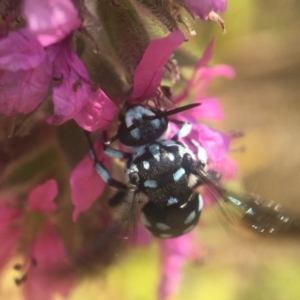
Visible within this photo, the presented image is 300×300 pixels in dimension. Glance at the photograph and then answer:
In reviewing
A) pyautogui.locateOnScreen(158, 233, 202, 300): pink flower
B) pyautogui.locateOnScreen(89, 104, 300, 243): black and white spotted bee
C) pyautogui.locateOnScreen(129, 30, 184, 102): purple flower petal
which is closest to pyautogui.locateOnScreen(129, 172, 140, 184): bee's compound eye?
pyautogui.locateOnScreen(89, 104, 300, 243): black and white spotted bee

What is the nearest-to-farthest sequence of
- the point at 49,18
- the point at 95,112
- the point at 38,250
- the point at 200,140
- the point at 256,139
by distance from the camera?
the point at 49,18, the point at 95,112, the point at 200,140, the point at 38,250, the point at 256,139

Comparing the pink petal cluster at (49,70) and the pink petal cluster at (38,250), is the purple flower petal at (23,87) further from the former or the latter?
the pink petal cluster at (38,250)

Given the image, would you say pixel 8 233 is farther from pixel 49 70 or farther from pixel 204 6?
pixel 204 6

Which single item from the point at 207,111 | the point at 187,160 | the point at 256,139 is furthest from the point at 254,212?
the point at 256,139

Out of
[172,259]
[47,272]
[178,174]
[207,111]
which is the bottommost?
[172,259]

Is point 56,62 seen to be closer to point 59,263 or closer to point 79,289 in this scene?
point 59,263

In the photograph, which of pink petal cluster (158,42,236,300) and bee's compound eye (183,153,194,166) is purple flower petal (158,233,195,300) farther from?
bee's compound eye (183,153,194,166)
